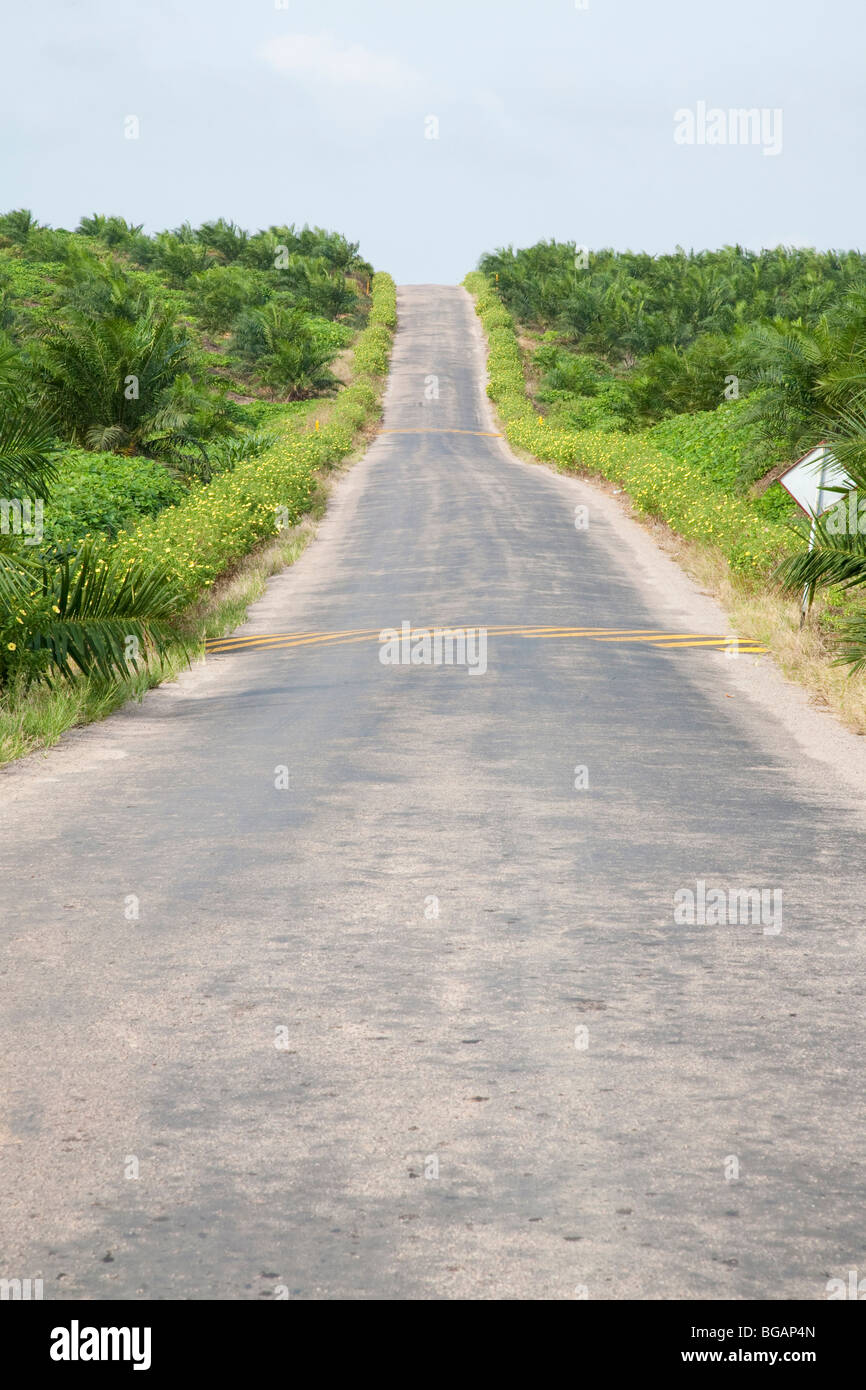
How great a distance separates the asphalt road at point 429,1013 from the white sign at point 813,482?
11.8 ft

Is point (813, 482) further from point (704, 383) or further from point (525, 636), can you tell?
point (704, 383)

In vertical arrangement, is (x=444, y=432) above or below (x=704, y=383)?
below

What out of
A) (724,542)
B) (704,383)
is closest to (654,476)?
(724,542)

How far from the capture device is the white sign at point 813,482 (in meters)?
13.5

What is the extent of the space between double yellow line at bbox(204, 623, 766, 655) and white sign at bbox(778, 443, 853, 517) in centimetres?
206

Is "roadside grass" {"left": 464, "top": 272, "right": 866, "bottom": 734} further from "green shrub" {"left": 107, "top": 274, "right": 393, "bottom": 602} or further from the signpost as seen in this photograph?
"green shrub" {"left": 107, "top": 274, "right": 393, "bottom": 602}

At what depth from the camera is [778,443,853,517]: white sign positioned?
13.5 m

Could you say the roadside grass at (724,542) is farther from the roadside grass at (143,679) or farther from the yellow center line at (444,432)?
the roadside grass at (143,679)

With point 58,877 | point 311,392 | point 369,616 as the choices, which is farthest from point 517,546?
point 311,392

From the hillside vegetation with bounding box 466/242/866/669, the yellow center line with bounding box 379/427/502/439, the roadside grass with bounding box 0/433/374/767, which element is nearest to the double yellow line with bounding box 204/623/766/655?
the roadside grass with bounding box 0/433/374/767

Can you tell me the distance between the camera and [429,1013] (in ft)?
15.6

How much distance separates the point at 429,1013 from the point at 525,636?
10.6 m
